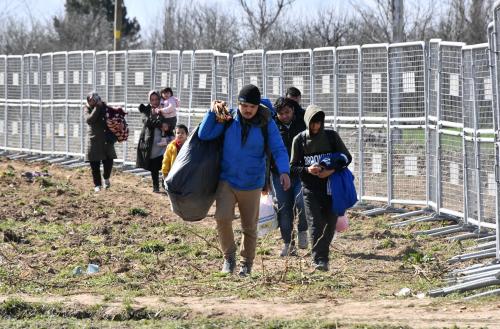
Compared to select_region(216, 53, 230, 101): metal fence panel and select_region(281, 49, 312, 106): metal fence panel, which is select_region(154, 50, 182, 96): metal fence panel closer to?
select_region(216, 53, 230, 101): metal fence panel

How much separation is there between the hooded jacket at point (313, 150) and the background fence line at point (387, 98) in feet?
5.09

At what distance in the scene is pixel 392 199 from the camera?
663 inches

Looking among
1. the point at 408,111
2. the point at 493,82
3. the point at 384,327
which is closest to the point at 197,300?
the point at 384,327

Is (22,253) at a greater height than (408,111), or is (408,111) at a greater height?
(408,111)

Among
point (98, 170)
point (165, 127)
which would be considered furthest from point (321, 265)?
point (98, 170)

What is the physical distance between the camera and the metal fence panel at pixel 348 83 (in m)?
17.3

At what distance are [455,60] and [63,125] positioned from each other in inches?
506

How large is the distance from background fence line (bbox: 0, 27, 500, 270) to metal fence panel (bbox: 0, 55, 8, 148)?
4185 millimetres

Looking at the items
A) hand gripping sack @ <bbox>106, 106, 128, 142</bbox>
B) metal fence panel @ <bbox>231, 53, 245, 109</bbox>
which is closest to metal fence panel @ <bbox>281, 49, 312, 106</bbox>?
metal fence panel @ <bbox>231, 53, 245, 109</bbox>

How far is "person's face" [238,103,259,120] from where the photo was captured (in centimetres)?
1095

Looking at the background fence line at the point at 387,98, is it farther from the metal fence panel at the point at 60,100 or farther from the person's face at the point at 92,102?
the person's face at the point at 92,102

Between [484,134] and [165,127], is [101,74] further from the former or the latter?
[484,134]

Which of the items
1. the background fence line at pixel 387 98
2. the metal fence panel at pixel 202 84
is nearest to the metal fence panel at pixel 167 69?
the background fence line at pixel 387 98

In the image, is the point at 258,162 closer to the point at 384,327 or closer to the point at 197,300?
the point at 197,300
